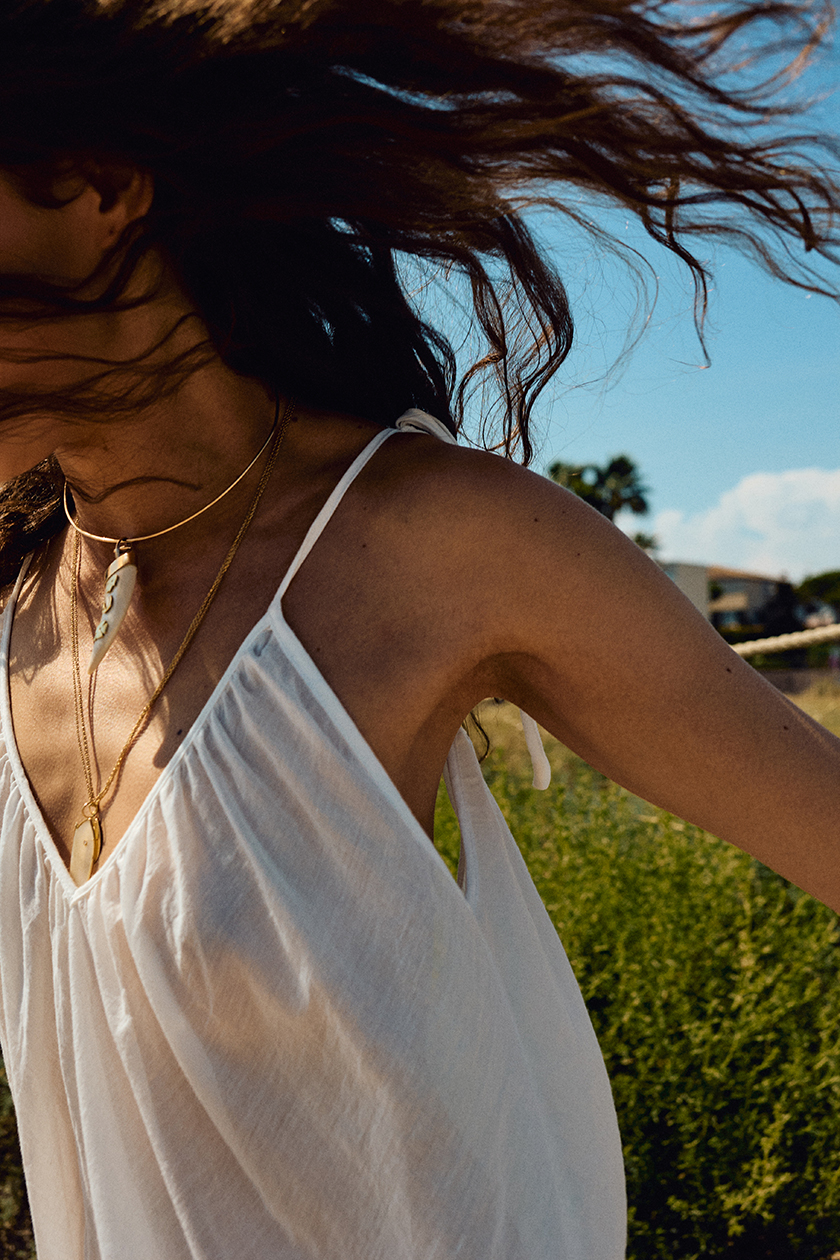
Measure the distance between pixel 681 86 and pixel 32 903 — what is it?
0.99 metres

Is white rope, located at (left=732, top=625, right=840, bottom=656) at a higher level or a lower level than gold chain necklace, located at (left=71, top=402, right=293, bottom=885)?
lower

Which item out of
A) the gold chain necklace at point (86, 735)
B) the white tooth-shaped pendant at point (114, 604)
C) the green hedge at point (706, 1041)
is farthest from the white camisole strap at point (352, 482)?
the green hedge at point (706, 1041)

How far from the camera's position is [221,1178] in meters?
0.98

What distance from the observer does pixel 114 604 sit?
1.16 metres

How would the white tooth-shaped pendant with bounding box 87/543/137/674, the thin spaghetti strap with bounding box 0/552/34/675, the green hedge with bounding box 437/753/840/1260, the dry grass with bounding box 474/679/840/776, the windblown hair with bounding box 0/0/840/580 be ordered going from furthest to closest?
the dry grass with bounding box 474/679/840/776, the green hedge with bounding box 437/753/840/1260, the thin spaghetti strap with bounding box 0/552/34/675, the white tooth-shaped pendant with bounding box 87/543/137/674, the windblown hair with bounding box 0/0/840/580

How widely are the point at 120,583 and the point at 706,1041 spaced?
2036mm

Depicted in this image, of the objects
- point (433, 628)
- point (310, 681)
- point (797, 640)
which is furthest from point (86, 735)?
point (797, 640)

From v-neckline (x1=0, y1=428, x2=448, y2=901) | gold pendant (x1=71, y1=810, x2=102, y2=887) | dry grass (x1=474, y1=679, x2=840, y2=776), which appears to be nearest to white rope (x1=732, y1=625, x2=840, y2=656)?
v-neckline (x1=0, y1=428, x2=448, y2=901)

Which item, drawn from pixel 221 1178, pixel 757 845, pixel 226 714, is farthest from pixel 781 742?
pixel 221 1178

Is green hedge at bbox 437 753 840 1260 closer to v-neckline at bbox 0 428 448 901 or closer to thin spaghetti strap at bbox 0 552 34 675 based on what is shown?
thin spaghetti strap at bbox 0 552 34 675

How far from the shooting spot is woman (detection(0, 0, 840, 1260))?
0.94 metres

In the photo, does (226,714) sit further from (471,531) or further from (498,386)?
(498,386)

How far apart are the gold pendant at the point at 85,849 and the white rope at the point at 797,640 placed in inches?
53.3

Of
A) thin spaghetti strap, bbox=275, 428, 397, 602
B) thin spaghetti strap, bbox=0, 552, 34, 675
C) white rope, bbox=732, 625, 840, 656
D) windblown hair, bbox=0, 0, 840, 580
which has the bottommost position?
white rope, bbox=732, 625, 840, 656
